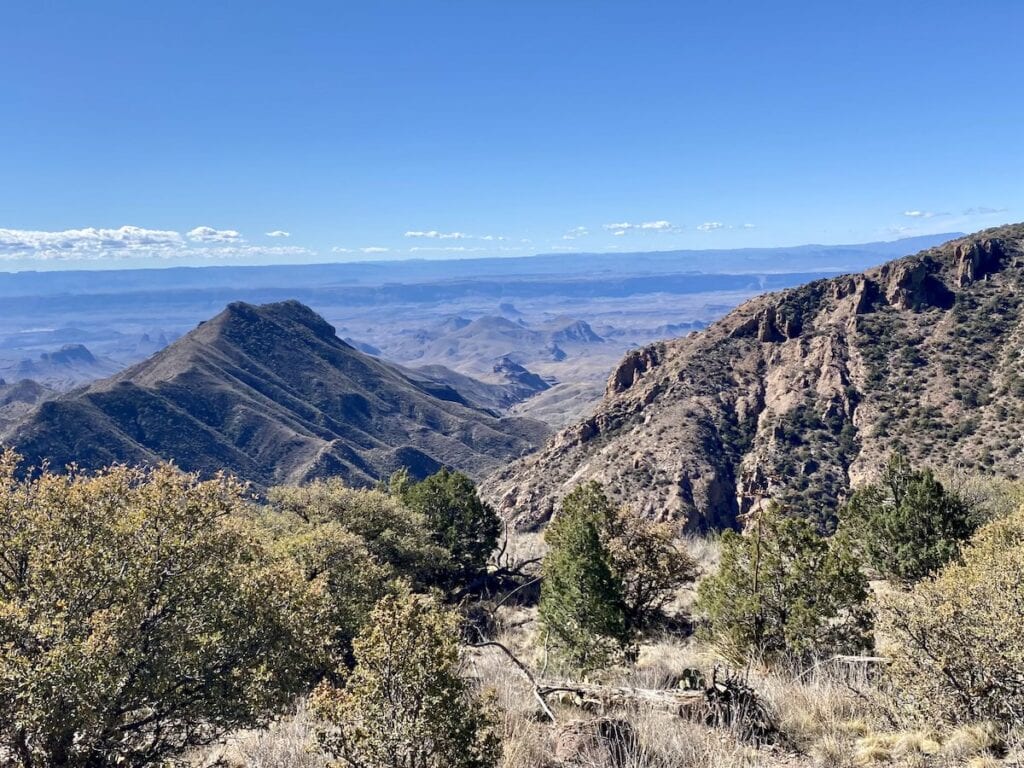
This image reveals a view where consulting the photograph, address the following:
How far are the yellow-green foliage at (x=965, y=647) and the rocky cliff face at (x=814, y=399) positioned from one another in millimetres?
40035

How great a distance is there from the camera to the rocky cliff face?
52406mm

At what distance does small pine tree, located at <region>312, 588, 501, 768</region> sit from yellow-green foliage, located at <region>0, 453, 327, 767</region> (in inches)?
119

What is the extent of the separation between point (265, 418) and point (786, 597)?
129 meters

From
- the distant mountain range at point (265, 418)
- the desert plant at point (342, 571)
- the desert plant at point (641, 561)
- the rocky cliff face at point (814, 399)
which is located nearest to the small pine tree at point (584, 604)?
the desert plant at point (641, 561)

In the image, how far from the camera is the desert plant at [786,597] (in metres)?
11.8

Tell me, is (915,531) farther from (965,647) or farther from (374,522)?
(374,522)

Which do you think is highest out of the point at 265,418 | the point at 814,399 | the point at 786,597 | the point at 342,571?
the point at 786,597

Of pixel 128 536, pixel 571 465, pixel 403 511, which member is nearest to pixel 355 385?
pixel 571 465

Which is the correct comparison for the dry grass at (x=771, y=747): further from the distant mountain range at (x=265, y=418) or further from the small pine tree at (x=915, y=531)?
the distant mountain range at (x=265, y=418)

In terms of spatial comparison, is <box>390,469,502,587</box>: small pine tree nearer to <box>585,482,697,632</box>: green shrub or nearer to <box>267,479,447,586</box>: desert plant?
<box>267,479,447,586</box>: desert plant

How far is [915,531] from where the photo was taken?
65.0ft

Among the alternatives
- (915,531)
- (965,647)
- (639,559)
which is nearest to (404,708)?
(965,647)

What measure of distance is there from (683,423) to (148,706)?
197 feet

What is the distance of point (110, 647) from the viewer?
21.6 feet
